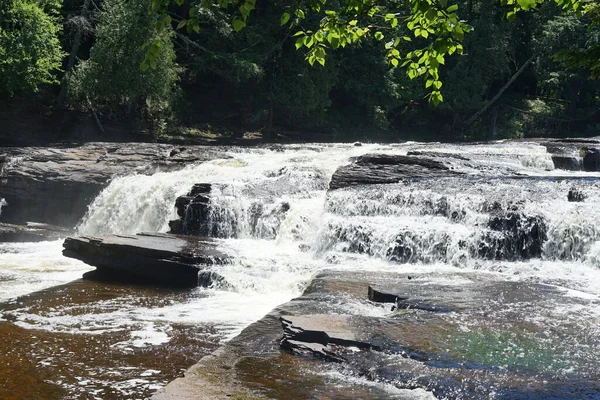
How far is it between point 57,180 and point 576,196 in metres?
14.2

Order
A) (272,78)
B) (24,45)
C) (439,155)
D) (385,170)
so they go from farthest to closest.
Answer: (272,78) → (24,45) → (439,155) → (385,170)

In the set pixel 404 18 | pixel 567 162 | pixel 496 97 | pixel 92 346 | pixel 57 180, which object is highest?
pixel 496 97

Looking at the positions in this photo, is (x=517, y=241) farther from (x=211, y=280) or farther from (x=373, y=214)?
(x=211, y=280)

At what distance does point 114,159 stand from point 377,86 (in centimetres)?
1894

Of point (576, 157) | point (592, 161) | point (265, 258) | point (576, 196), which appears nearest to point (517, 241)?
point (576, 196)

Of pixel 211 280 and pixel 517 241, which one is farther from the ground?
pixel 517 241

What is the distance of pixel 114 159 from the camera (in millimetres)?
20828

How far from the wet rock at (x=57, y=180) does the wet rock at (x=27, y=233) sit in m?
1.43

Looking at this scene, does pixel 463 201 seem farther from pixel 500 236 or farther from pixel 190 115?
pixel 190 115

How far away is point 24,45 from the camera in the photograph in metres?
26.0

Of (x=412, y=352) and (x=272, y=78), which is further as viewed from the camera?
(x=272, y=78)

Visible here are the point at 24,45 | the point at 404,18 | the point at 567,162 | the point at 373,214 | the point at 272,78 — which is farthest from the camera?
the point at 272,78

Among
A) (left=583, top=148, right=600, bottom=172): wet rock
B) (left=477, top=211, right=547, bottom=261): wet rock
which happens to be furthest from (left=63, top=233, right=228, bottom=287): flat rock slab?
(left=583, top=148, right=600, bottom=172): wet rock

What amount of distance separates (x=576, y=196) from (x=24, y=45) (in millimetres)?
21372
